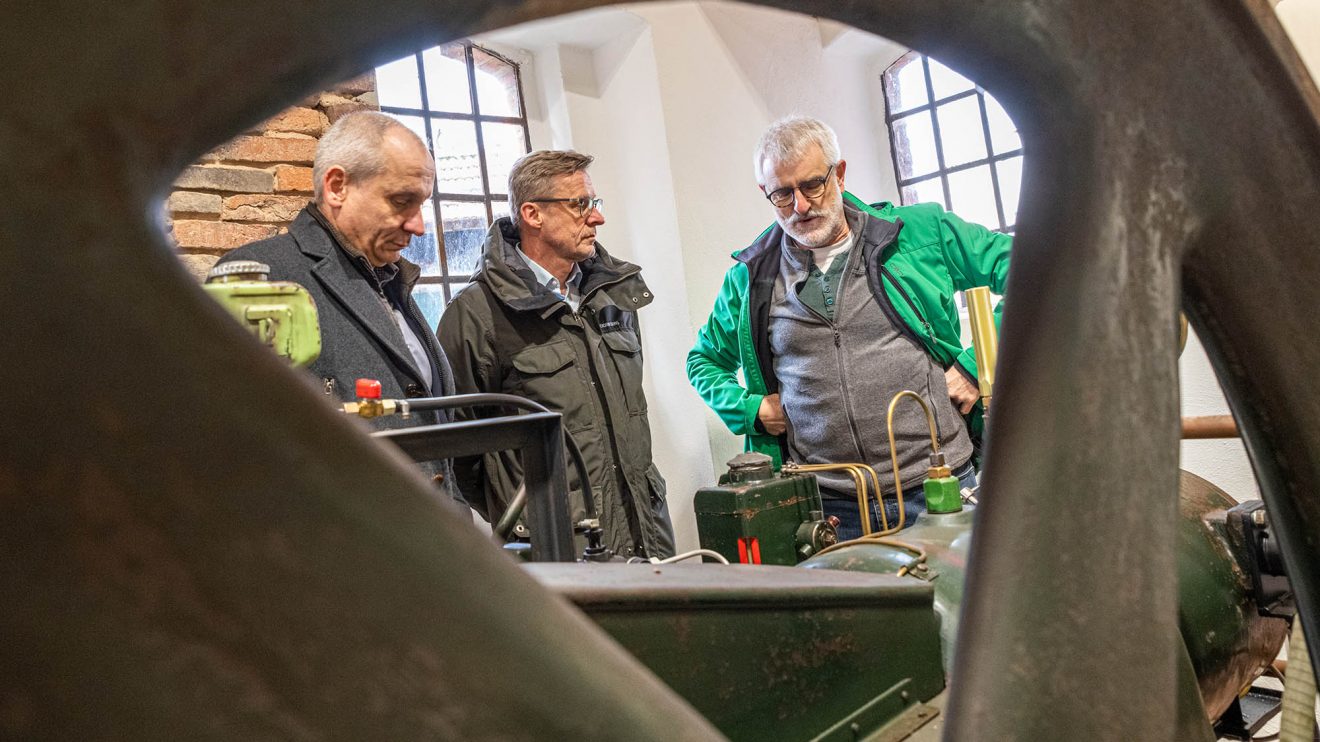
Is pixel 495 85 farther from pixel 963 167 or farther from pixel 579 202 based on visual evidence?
pixel 963 167

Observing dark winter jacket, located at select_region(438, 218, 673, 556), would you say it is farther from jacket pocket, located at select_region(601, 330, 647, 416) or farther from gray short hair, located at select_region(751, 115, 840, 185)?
gray short hair, located at select_region(751, 115, 840, 185)

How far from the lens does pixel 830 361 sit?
2.56 m

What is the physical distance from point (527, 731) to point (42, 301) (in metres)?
0.11

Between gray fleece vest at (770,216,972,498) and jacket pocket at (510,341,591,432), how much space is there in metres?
0.59

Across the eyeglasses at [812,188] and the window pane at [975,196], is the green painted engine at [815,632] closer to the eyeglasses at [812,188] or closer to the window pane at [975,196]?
the eyeglasses at [812,188]

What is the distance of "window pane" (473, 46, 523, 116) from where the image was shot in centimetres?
396

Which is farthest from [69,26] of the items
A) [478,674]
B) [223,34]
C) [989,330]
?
[989,330]

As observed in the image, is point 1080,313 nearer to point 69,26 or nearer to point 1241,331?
point 1241,331

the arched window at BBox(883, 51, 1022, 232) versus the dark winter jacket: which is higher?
the arched window at BBox(883, 51, 1022, 232)

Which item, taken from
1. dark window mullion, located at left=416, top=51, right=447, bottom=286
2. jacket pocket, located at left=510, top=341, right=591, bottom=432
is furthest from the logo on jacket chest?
dark window mullion, located at left=416, top=51, right=447, bottom=286

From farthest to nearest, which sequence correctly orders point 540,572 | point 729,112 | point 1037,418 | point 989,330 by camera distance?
point 729,112 < point 989,330 < point 540,572 < point 1037,418

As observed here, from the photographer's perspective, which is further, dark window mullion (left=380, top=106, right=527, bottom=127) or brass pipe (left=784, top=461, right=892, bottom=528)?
dark window mullion (left=380, top=106, right=527, bottom=127)

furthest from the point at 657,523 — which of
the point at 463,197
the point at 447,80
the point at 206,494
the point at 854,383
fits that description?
the point at 206,494

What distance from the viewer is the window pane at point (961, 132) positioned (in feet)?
14.3
